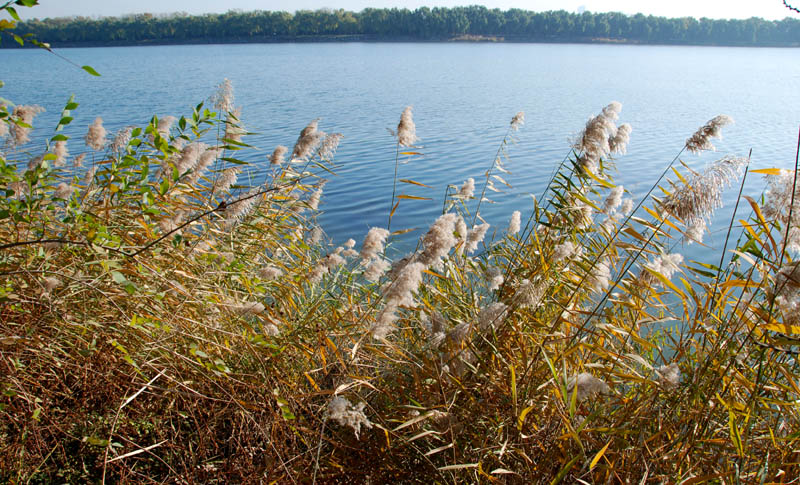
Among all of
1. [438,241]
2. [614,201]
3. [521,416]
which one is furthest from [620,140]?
[521,416]

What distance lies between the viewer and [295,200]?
5074mm

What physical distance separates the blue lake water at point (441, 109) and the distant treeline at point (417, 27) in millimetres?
29039

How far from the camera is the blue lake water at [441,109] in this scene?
38.6ft

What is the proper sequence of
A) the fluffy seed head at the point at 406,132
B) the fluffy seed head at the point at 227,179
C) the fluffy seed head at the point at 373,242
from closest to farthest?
the fluffy seed head at the point at 373,242 < the fluffy seed head at the point at 406,132 < the fluffy seed head at the point at 227,179

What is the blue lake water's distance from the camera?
11.8m

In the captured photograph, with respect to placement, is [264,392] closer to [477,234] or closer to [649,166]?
[477,234]

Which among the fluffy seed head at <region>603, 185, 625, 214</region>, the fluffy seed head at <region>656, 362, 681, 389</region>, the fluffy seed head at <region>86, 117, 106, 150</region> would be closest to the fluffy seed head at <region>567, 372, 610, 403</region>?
the fluffy seed head at <region>656, 362, 681, 389</region>

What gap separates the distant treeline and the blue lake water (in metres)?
29.0

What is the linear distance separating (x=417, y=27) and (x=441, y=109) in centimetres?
6275

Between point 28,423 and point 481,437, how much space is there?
7.27ft

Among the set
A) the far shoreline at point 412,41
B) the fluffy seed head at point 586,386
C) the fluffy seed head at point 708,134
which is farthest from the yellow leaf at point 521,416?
the far shoreline at point 412,41

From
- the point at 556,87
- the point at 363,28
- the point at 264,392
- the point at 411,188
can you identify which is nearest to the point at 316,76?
the point at 556,87

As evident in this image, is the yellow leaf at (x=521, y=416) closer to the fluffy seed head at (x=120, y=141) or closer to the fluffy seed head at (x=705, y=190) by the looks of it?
the fluffy seed head at (x=705, y=190)

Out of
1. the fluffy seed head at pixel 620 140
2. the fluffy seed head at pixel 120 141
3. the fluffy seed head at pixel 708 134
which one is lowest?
the fluffy seed head at pixel 120 141
